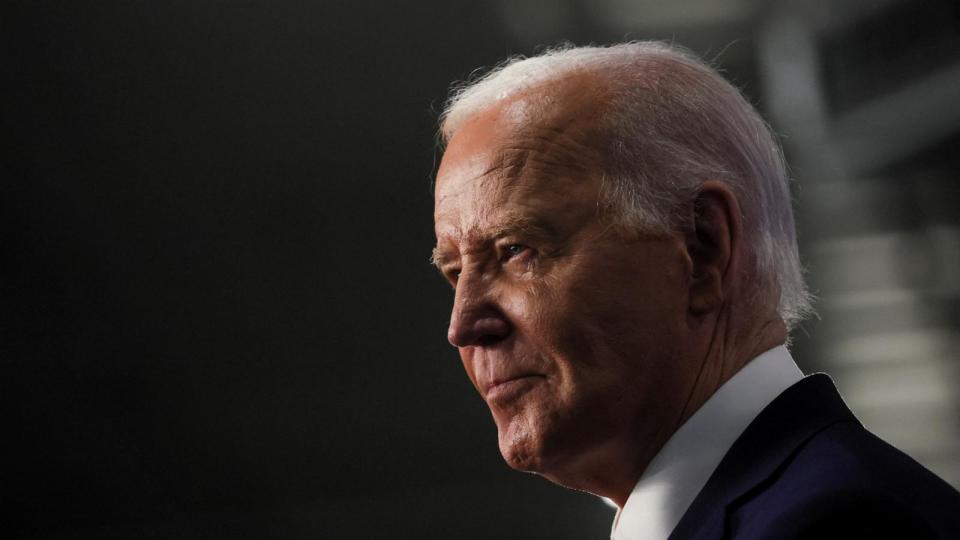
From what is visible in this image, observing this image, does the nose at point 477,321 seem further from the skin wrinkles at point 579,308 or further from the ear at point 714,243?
the ear at point 714,243

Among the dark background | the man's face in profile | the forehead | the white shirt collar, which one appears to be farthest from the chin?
the dark background

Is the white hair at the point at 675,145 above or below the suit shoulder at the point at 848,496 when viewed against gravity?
above

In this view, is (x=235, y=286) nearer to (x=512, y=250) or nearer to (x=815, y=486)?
(x=512, y=250)

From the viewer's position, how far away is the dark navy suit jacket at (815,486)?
2.84ft

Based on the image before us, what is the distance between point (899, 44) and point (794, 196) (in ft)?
1.04

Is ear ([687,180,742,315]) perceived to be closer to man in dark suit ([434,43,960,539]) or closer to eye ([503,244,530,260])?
man in dark suit ([434,43,960,539])

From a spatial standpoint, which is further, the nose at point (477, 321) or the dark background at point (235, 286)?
the dark background at point (235, 286)

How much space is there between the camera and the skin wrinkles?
1071 millimetres

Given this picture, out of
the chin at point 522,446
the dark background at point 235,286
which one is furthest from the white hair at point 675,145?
the dark background at point 235,286

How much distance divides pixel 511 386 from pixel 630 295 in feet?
0.49

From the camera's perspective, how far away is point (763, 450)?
103 centimetres

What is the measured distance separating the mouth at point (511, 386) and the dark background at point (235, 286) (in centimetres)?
111

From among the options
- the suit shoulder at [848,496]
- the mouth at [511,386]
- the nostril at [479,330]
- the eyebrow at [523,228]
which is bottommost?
the suit shoulder at [848,496]

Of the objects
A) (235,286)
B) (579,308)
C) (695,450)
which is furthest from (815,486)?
(235,286)
